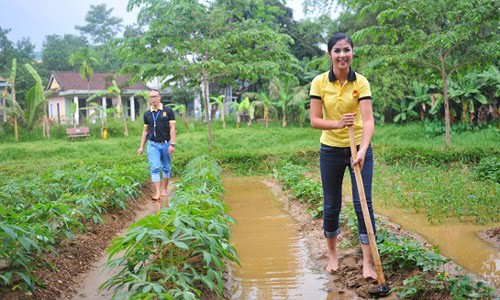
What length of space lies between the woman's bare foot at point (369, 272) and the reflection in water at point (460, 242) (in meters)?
0.78

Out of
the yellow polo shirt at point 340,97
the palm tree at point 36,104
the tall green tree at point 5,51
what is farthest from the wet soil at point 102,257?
the tall green tree at point 5,51

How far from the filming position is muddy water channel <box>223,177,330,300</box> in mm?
4043

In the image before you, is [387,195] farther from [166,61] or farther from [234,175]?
[166,61]

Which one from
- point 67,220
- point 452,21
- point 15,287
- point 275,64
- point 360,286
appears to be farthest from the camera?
point 275,64

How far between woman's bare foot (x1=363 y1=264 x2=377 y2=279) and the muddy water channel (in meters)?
0.34

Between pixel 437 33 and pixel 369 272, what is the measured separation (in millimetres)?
10877

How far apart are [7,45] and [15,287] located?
3866cm

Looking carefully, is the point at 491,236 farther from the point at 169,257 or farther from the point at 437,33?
the point at 437,33

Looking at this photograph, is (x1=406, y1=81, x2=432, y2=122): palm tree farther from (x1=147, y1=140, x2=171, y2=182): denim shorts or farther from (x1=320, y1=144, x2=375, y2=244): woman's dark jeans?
(x1=320, y1=144, x2=375, y2=244): woman's dark jeans

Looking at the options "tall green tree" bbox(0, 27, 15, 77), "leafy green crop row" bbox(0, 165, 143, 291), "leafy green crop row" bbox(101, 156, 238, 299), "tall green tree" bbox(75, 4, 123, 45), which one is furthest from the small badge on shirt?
"tall green tree" bbox(75, 4, 123, 45)

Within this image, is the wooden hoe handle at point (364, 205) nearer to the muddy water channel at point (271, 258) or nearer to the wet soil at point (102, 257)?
the wet soil at point (102, 257)

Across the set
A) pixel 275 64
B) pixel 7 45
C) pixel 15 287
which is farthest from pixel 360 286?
pixel 7 45

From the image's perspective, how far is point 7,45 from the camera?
37375mm

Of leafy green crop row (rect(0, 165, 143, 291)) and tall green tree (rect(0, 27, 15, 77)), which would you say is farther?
tall green tree (rect(0, 27, 15, 77))
